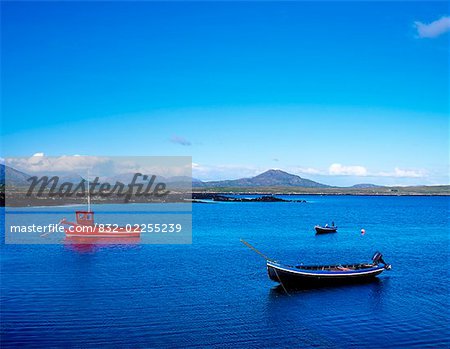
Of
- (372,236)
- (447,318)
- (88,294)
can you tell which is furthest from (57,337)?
(372,236)

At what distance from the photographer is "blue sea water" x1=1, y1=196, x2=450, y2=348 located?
20.6m

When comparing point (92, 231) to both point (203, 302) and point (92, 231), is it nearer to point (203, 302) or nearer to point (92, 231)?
point (92, 231)

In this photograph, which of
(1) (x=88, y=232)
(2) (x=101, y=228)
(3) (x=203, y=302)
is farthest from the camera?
(1) (x=88, y=232)

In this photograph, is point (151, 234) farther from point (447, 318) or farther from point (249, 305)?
point (447, 318)

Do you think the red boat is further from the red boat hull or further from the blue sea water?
the blue sea water

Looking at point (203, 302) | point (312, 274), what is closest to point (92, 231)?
point (203, 302)

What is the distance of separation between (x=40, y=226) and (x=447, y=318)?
60.8m

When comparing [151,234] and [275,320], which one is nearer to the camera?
[275,320]

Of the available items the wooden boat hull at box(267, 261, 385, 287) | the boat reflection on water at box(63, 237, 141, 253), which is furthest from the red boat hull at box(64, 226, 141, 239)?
the wooden boat hull at box(267, 261, 385, 287)

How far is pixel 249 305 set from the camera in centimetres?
2570

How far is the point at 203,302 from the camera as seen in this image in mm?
26141

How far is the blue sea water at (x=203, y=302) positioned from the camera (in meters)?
20.6


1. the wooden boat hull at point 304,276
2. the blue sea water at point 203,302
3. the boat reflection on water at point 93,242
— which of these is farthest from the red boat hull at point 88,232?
the wooden boat hull at point 304,276

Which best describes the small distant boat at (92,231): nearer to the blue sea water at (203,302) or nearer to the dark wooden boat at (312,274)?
the blue sea water at (203,302)
